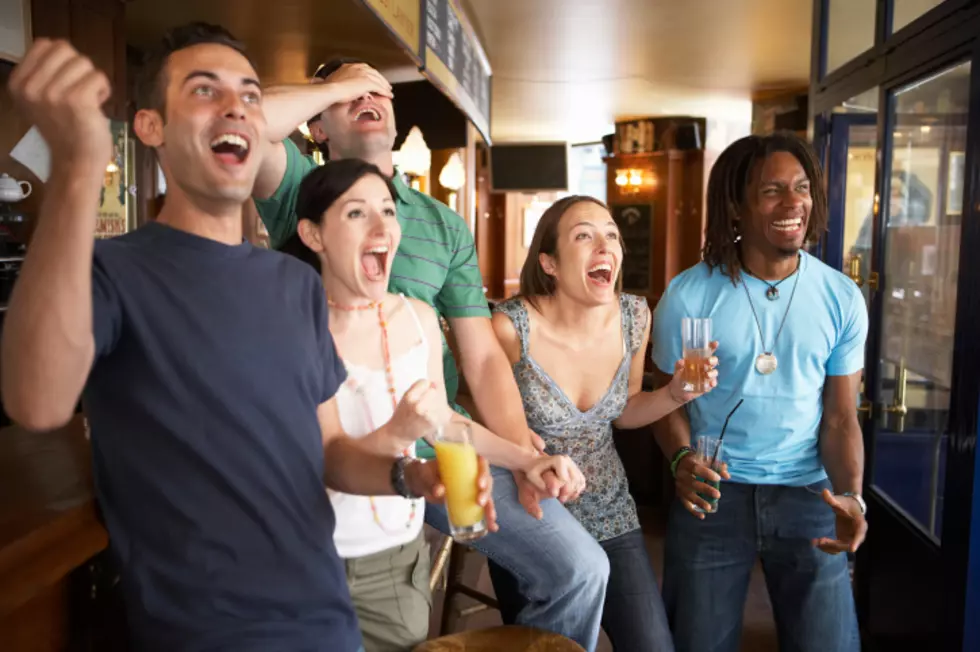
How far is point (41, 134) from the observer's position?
851mm

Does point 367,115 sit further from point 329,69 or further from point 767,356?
point 767,356

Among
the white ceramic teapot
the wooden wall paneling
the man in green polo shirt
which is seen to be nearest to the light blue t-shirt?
Answer: the man in green polo shirt

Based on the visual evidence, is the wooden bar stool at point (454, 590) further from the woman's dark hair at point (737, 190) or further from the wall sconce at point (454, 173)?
the wall sconce at point (454, 173)

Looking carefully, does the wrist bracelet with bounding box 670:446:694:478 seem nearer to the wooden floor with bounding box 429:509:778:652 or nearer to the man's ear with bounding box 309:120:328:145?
the wooden floor with bounding box 429:509:778:652

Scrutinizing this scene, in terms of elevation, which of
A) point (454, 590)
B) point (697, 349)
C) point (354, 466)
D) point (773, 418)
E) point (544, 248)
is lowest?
point (454, 590)

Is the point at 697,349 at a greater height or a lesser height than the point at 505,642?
greater

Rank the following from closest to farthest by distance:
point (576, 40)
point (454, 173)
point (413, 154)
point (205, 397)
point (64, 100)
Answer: point (64, 100) < point (205, 397) < point (413, 154) < point (576, 40) < point (454, 173)

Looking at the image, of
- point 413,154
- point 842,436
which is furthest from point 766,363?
point 413,154

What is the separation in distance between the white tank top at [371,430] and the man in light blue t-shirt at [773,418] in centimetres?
88

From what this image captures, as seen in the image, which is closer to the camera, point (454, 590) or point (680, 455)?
point (680, 455)

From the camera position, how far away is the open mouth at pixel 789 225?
2.11 meters

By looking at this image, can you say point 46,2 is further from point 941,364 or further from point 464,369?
point 941,364

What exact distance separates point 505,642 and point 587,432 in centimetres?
63

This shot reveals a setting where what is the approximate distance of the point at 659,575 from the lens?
364cm
